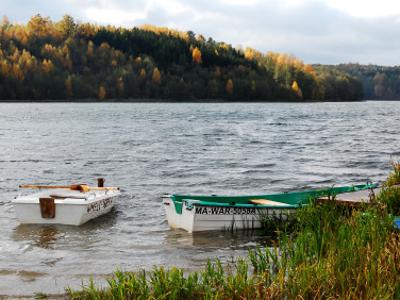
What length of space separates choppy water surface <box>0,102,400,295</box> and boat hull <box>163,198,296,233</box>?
331mm

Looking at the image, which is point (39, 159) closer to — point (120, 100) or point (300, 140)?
point (300, 140)

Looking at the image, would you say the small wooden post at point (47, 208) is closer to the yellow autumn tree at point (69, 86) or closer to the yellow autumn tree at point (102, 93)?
the yellow autumn tree at point (69, 86)

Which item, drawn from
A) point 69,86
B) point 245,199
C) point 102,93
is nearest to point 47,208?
point 245,199

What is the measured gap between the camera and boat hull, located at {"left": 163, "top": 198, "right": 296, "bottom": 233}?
14711mm

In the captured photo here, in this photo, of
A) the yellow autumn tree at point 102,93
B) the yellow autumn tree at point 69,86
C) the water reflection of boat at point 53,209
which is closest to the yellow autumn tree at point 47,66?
the yellow autumn tree at point 69,86

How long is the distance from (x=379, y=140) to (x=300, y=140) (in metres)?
6.95

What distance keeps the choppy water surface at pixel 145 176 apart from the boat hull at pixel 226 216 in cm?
33

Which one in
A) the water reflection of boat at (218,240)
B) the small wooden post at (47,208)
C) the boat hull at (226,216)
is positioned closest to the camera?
the water reflection of boat at (218,240)

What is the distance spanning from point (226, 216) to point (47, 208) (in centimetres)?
499

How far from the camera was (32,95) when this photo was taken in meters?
176

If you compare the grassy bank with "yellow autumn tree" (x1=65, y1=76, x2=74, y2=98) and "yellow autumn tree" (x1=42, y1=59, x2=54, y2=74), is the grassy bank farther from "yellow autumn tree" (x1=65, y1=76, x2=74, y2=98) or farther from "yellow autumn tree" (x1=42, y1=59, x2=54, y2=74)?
"yellow autumn tree" (x1=42, y1=59, x2=54, y2=74)

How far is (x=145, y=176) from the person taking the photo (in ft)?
95.4

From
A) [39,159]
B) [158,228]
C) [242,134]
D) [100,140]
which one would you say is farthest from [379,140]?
[158,228]

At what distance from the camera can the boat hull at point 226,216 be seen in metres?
14.7
